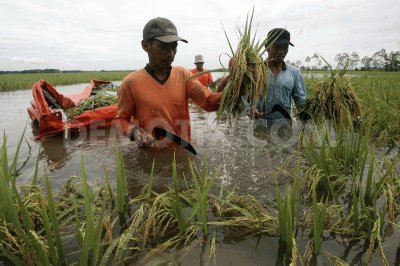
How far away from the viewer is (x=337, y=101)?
8.18 ft

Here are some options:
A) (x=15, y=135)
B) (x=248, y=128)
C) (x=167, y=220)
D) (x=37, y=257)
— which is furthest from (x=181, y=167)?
(x=15, y=135)

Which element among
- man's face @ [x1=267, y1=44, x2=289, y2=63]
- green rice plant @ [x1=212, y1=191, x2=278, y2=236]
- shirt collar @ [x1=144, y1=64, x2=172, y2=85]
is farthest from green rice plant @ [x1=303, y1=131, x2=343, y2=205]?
man's face @ [x1=267, y1=44, x2=289, y2=63]

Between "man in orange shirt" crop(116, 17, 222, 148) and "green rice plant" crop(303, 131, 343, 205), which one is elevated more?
"man in orange shirt" crop(116, 17, 222, 148)

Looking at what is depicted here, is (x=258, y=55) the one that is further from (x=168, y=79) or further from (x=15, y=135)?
(x=15, y=135)

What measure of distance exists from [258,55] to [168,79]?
941 millimetres

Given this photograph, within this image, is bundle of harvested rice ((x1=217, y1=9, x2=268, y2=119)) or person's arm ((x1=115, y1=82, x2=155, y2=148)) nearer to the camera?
bundle of harvested rice ((x1=217, y1=9, x2=268, y2=119))

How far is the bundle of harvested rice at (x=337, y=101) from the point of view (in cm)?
250

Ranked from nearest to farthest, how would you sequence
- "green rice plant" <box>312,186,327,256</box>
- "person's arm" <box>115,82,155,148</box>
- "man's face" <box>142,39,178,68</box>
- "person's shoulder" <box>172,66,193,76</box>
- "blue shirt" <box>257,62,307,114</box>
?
"green rice plant" <box>312,186,327,256</box> < "man's face" <box>142,39,178,68</box> < "person's arm" <box>115,82,155,148</box> < "person's shoulder" <box>172,66,193,76</box> < "blue shirt" <box>257,62,307,114</box>

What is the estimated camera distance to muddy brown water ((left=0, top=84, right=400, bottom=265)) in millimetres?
1550

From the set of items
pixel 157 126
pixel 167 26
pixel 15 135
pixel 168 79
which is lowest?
pixel 15 135

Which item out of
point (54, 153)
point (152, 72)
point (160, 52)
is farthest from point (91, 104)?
point (160, 52)

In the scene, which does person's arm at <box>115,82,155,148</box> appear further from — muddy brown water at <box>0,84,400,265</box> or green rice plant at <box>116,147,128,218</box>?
green rice plant at <box>116,147,128,218</box>

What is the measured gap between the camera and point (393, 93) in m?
4.66

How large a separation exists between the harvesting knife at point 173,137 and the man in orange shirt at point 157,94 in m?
0.05
